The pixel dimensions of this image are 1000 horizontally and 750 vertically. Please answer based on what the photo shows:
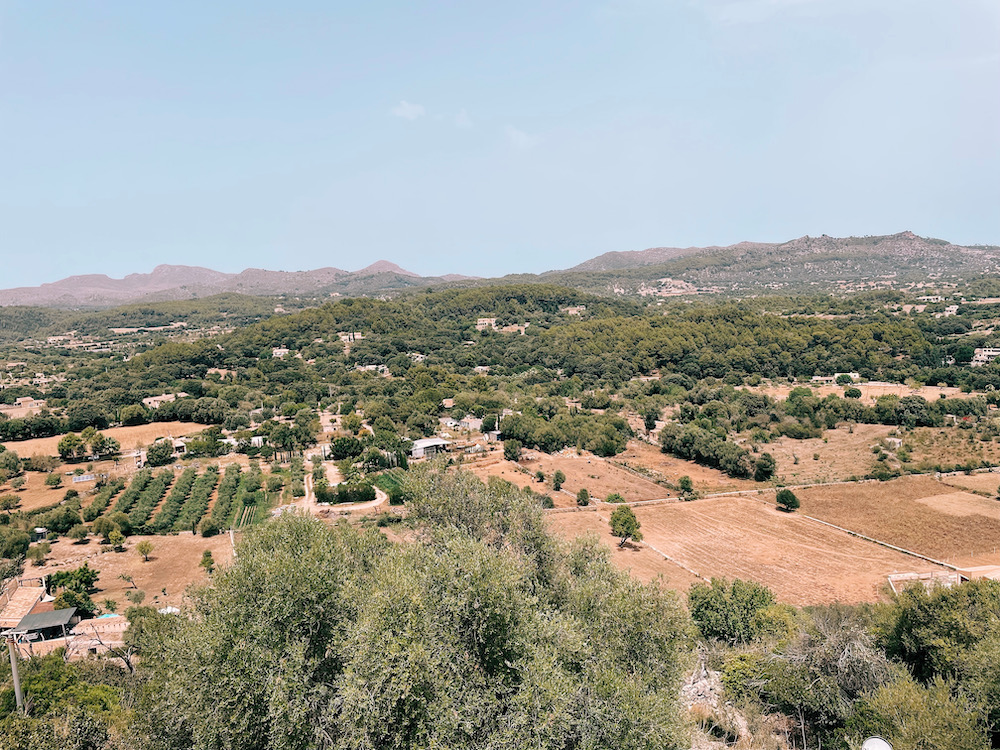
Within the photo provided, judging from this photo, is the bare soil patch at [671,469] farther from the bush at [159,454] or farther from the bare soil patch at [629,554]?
the bush at [159,454]

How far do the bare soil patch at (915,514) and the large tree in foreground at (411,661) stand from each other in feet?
67.7

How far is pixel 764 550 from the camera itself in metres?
25.2

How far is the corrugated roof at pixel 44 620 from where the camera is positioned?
57.5 ft

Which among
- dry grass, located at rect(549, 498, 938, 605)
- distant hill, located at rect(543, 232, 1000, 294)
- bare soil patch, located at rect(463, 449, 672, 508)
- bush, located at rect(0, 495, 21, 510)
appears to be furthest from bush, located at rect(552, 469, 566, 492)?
distant hill, located at rect(543, 232, 1000, 294)

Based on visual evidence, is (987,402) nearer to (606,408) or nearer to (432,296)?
(606,408)

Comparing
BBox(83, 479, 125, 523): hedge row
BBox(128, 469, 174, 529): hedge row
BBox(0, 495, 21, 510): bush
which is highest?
BBox(0, 495, 21, 510): bush

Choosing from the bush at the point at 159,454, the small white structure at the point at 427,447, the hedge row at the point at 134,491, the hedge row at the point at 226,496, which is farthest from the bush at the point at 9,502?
the small white structure at the point at 427,447

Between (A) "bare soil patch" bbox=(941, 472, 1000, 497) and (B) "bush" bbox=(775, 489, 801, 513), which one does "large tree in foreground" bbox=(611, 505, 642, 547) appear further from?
(A) "bare soil patch" bbox=(941, 472, 1000, 497)

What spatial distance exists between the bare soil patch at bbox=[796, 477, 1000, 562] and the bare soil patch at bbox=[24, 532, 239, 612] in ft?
96.4

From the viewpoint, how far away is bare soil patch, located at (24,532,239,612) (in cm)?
2116

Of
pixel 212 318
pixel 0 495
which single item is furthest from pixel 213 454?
pixel 212 318

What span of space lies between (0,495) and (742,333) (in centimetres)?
7017

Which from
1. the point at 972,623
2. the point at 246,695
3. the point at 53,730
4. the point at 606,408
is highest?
the point at 246,695

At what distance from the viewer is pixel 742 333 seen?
227 ft
